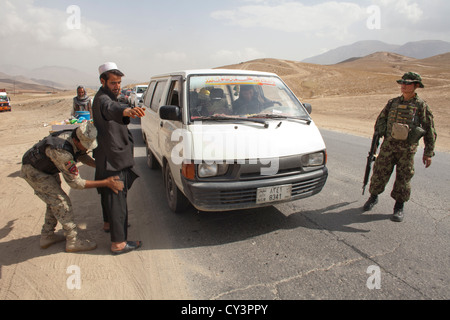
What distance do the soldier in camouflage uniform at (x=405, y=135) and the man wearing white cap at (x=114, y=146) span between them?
3.18 m

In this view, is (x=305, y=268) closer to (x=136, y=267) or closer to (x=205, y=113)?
(x=136, y=267)

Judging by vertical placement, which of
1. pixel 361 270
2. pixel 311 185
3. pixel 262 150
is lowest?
pixel 361 270

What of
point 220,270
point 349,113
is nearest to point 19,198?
point 220,270

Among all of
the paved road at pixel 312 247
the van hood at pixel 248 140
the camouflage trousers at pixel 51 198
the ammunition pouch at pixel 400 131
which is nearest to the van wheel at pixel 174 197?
the paved road at pixel 312 247

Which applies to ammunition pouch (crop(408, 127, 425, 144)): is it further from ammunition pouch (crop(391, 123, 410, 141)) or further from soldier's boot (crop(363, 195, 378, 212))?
soldier's boot (crop(363, 195, 378, 212))

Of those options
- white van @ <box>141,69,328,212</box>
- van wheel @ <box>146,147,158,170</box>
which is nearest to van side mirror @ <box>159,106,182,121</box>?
white van @ <box>141,69,328,212</box>

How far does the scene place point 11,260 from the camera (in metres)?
3.06

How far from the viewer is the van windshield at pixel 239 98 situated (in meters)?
3.89

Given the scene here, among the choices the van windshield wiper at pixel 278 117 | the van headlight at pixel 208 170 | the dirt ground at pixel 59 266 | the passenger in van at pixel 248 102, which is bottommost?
the dirt ground at pixel 59 266

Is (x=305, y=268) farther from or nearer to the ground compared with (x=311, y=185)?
nearer to the ground

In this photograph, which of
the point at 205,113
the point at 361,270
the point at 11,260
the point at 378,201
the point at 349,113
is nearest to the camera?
the point at 361,270

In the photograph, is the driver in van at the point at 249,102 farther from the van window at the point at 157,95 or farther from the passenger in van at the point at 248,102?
the van window at the point at 157,95

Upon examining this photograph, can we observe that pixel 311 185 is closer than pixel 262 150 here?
No

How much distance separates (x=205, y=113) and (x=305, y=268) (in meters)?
2.10
